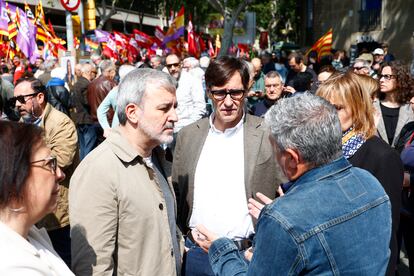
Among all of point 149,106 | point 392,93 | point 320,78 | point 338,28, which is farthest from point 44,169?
point 338,28

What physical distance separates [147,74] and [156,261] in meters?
0.97

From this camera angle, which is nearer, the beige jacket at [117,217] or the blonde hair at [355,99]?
the beige jacket at [117,217]

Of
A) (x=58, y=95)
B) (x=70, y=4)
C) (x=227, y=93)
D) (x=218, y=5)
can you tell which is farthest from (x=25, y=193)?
(x=218, y=5)

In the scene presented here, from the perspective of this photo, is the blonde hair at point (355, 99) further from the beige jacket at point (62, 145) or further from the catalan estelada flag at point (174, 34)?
the catalan estelada flag at point (174, 34)

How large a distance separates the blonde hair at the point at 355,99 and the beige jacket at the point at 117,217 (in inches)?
53.7

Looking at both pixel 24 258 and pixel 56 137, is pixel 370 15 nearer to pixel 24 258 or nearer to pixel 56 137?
pixel 56 137

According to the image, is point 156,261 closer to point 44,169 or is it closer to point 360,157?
point 44,169

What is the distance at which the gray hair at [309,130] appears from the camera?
188cm

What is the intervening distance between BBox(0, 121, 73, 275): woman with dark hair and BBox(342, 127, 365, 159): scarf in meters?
1.94

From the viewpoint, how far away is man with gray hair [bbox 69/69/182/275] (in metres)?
2.33

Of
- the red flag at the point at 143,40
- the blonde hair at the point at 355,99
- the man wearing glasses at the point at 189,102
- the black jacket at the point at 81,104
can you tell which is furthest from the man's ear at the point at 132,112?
the red flag at the point at 143,40

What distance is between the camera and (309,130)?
6.16ft

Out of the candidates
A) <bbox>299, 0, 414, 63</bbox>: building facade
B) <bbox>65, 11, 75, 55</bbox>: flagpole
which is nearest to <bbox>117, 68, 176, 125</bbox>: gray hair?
<bbox>65, 11, 75, 55</bbox>: flagpole

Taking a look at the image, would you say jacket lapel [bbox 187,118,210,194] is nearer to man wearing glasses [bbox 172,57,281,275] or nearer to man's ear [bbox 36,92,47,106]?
man wearing glasses [bbox 172,57,281,275]
